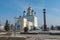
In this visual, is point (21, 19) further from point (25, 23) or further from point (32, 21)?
point (32, 21)

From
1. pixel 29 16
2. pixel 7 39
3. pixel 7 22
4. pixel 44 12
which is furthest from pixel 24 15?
pixel 7 39

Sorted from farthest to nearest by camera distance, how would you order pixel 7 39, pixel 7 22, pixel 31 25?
pixel 31 25, pixel 7 22, pixel 7 39

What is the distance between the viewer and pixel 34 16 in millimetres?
73312

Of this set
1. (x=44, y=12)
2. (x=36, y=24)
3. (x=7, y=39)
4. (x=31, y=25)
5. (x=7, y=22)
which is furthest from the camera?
(x=36, y=24)

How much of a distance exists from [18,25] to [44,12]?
99.0 feet

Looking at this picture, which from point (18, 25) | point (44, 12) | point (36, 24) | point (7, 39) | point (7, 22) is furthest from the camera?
point (36, 24)

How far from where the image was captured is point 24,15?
243 feet

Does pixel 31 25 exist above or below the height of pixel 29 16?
below

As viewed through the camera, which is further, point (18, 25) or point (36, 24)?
point (36, 24)

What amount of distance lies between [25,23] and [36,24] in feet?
33.0

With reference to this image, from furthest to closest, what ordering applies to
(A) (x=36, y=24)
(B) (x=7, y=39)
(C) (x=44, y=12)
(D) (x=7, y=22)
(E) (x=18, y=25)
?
(A) (x=36, y=24)
(E) (x=18, y=25)
(D) (x=7, y=22)
(C) (x=44, y=12)
(B) (x=7, y=39)

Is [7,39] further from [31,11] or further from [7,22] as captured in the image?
[31,11]

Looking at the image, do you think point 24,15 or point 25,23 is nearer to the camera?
point 25,23

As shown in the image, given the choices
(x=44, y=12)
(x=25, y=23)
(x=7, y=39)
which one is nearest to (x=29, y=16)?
(x=25, y=23)
